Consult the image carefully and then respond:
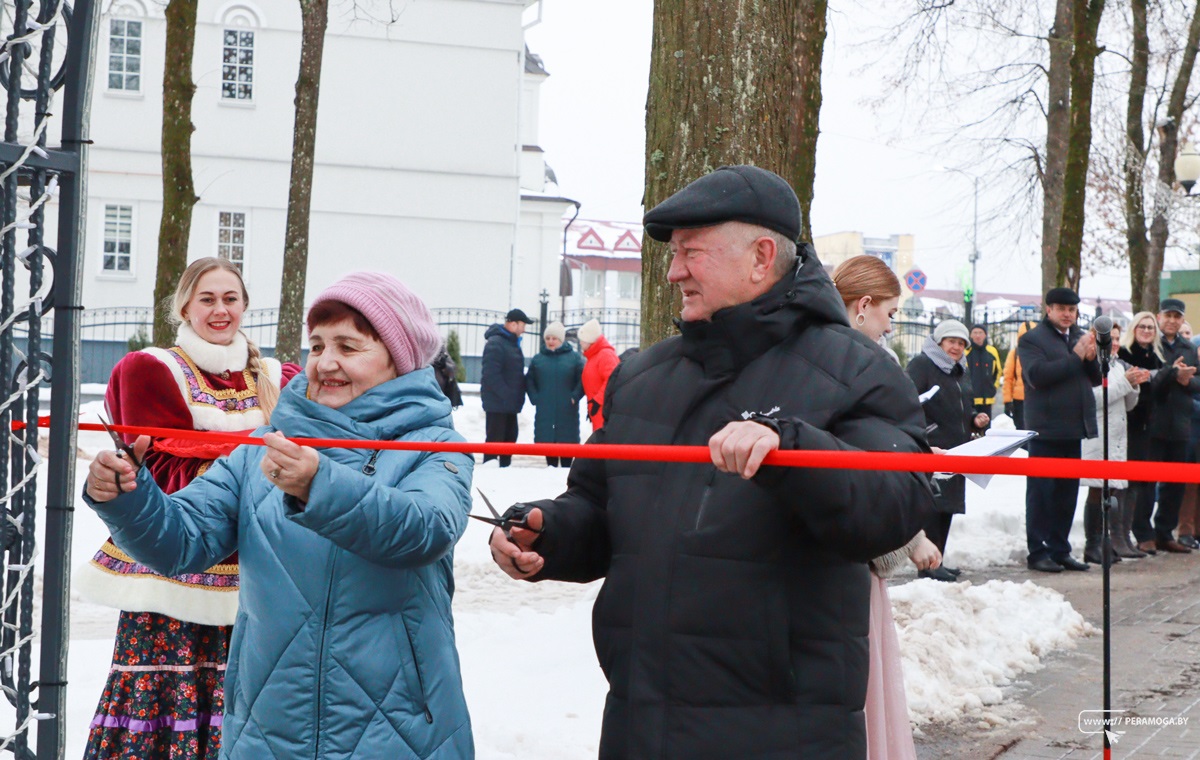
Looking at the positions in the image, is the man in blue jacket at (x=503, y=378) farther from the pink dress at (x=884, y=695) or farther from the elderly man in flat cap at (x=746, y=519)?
the elderly man in flat cap at (x=746, y=519)

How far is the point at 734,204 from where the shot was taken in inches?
103

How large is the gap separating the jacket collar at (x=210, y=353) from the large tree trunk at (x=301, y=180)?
7.73m

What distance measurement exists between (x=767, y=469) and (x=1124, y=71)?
20478 millimetres

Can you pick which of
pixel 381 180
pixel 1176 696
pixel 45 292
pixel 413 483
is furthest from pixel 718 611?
pixel 381 180

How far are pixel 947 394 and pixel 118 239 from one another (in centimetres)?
2266

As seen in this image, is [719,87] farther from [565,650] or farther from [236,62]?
[236,62]

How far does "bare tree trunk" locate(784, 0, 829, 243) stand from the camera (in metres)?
5.20

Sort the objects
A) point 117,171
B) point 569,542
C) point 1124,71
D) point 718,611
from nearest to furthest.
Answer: point 718,611
point 569,542
point 1124,71
point 117,171

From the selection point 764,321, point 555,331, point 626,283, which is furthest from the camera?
point 626,283

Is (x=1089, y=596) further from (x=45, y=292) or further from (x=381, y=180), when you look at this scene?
(x=381, y=180)

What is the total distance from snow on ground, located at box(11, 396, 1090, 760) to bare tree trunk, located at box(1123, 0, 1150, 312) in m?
Answer: 10.5

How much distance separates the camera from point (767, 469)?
2.27 metres

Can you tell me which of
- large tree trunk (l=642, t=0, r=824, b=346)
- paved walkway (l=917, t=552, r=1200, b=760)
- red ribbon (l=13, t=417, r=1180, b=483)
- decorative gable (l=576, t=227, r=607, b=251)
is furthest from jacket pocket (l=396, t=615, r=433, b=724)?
decorative gable (l=576, t=227, r=607, b=251)

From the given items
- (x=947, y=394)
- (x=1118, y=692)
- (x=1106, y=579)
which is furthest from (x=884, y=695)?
(x=947, y=394)
